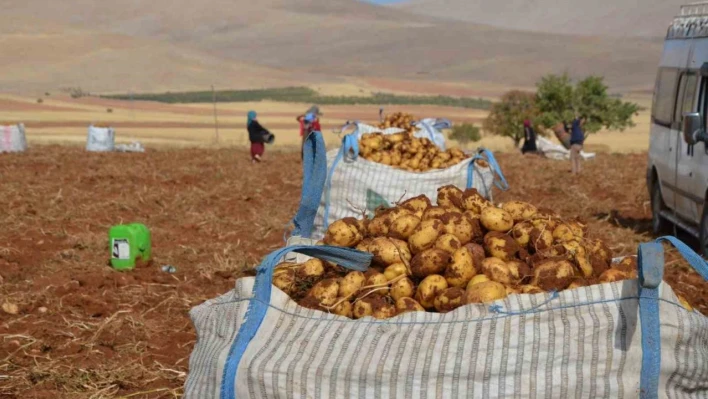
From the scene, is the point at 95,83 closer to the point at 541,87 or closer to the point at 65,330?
the point at 541,87

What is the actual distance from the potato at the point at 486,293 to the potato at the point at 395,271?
46 cm

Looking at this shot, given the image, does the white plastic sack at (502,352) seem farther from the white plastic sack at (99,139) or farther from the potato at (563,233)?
the white plastic sack at (99,139)

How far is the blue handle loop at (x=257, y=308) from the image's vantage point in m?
3.08

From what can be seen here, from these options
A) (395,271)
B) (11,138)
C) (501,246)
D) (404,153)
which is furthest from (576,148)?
(395,271)

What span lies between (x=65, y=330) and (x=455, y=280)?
3.74 m

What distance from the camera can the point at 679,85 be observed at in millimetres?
9164

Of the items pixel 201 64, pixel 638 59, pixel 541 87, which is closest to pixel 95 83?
pixel 201 64

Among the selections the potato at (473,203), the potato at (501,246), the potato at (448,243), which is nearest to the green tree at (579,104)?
the potato at (473,203)

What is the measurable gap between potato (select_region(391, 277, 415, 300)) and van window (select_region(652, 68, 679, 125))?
656 centimetres

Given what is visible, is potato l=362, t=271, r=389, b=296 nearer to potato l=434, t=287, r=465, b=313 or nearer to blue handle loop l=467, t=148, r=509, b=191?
potato l=434, t=287, r=465, b=313

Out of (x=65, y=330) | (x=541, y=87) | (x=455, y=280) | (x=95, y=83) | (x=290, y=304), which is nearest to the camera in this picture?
(x=290, y=304)

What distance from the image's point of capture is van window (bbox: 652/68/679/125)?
30.9ft

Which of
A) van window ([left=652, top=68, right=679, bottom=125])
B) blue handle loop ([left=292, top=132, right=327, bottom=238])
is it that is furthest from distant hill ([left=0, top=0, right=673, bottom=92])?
blue handle loop ([left=292, top=132, right=327, bottom=238])

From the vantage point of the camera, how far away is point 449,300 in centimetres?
345
